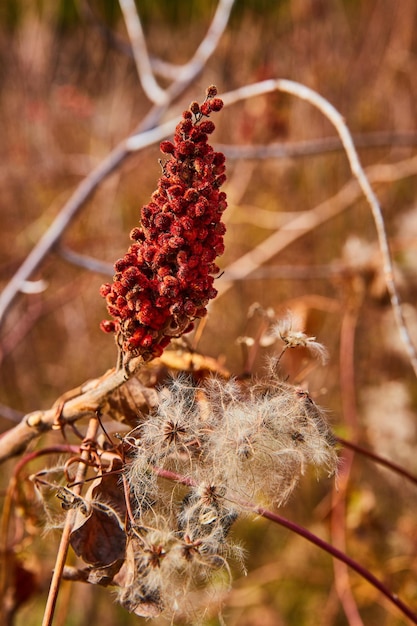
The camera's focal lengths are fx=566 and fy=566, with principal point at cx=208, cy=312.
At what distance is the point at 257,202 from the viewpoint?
2.65 metres

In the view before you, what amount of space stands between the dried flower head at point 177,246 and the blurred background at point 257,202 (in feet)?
4.07

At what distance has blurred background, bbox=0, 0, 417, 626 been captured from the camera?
6.81 feet

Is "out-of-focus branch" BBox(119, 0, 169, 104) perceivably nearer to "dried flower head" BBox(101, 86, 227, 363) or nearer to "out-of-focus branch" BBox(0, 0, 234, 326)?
"out-of-focus branch" BBox(0, 0, 234, 326)

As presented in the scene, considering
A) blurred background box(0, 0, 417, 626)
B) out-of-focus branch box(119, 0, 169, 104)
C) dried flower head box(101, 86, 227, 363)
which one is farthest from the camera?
blurred background box(0, 0, 417, 626)

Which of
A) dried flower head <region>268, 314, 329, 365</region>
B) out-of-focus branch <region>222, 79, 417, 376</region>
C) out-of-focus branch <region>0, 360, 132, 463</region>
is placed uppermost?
out-of-focus branch <region>222, 79, 417, 376</region>

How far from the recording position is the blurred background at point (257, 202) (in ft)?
6.81

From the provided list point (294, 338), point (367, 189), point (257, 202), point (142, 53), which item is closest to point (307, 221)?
point (257, 202)

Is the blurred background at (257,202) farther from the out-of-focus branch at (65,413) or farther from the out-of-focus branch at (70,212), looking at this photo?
the out-of-focus branch at (65,413)

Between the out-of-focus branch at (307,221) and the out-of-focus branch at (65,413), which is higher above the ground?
the out-of-focus branch at (307,221)

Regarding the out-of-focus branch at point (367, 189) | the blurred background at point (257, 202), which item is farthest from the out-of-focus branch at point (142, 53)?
the out-of-focus branch at point (367, 189)

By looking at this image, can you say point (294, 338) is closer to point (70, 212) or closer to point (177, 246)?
point (177, 246)

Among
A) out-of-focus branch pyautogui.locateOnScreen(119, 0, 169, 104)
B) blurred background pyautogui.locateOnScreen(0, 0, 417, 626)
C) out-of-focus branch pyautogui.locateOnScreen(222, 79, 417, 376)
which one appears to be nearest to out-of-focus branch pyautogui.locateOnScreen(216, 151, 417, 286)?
blurred background pyautogui.locateOnScreen(0, 0, 417, 626)

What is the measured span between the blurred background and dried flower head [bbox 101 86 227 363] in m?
1.24

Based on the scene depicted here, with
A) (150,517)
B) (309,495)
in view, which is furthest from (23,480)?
(309,495)
